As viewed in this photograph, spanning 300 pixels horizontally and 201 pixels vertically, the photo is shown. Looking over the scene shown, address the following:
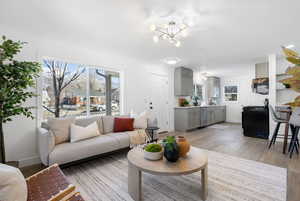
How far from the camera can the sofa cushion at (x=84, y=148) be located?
7.04 ft

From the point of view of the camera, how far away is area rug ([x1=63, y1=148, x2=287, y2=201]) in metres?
1.73

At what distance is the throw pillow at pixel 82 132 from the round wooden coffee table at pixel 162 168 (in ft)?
3.96

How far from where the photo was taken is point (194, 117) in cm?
529

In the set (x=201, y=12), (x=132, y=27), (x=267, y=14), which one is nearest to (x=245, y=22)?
(x=267, y=14)

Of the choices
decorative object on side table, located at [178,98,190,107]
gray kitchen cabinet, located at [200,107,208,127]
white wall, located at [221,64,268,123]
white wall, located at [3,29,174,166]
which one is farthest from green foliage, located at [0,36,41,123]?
white wall, located at [221,64,268,123]

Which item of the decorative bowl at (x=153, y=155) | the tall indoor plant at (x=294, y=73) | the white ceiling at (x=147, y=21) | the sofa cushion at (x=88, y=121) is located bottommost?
the decorative bowl at (x=153, y=155)

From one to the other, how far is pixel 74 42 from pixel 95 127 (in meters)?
1.78

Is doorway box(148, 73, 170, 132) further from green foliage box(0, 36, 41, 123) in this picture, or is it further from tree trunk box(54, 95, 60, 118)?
green foliage box(0, 36, 41, 123)

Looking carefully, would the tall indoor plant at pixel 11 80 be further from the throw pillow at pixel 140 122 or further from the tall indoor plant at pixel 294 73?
the tall indoor plant at pixel 294 73

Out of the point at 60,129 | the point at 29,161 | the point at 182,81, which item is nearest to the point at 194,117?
the point at 182,81

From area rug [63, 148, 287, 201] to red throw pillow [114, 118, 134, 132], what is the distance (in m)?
0.79

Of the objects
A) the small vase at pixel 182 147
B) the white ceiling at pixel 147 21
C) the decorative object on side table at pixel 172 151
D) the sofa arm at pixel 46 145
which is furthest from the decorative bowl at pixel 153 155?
the white ceiling at pixel 147 21

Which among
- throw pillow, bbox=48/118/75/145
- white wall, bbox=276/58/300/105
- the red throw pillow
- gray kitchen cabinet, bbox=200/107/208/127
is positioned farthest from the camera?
gray kitchen cabinet, bbox=200/107/208/127

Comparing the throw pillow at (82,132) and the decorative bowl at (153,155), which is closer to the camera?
the decorative bowl at (153,155)
